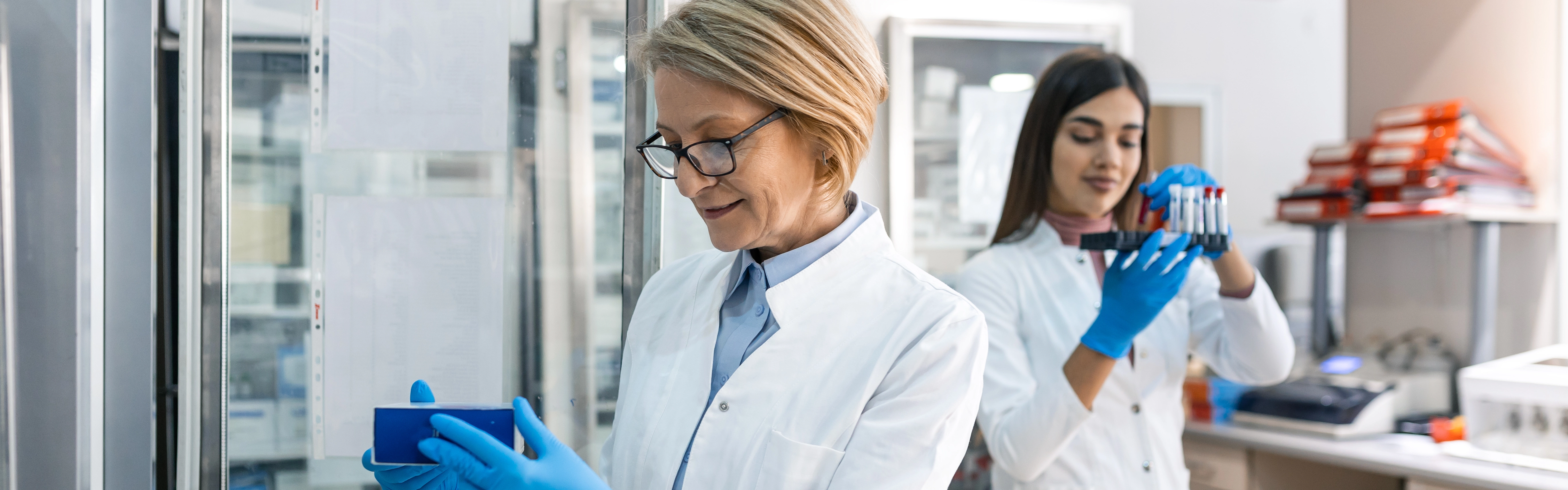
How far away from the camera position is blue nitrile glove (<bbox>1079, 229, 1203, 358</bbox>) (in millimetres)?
1485

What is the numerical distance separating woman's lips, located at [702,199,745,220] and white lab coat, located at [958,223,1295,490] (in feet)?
2.48

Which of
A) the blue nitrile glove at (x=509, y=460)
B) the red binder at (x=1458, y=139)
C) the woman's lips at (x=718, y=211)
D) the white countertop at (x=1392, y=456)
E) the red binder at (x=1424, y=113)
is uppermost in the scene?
the red binder at (x=1424, y=113)

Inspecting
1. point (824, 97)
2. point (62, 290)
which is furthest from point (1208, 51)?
point (62, 290)

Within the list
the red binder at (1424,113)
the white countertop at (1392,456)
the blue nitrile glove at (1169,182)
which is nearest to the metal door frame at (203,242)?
the blue nitrile glove at (1169,182)

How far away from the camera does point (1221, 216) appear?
1642 millimetres

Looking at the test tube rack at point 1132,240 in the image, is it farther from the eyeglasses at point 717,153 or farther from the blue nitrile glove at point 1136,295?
the eyeglasses at point 717,153

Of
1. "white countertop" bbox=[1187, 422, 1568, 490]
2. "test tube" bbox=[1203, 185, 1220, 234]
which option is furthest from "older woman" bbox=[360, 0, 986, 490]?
"white countertop" bbox=[1187, 422, 1568, 490]

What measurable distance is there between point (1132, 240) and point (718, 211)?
0.85m

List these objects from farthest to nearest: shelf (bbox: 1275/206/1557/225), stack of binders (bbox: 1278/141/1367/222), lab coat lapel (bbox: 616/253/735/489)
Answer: stack of binders (bbox: 1278/141/1367/222)
shelf (bbox: 1275/206/1557/225)
lab coat lapel (bbox: 616/253/735/489)

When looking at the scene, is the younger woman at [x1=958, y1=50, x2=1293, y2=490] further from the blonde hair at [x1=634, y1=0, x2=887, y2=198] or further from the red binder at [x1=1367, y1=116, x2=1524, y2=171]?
the red binder at [x1=1367, y1=116, x2=1524, y2=171]

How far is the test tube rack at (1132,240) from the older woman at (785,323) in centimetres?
61

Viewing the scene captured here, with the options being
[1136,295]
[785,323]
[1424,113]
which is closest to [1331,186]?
[1424,113]

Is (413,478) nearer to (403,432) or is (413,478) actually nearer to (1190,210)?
(403,432)

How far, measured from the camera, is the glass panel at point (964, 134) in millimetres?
2197
